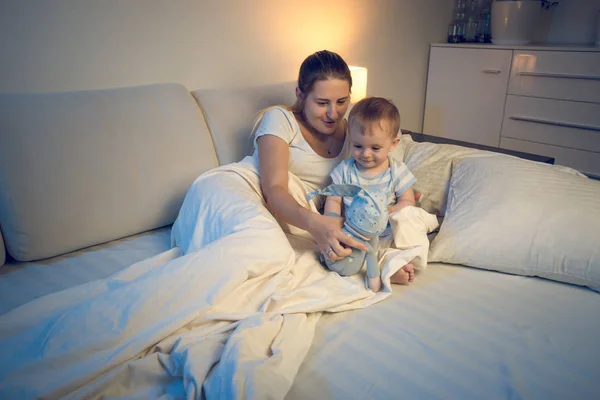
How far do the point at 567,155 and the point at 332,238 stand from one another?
76.1 inches

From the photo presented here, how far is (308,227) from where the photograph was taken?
45.6 inches

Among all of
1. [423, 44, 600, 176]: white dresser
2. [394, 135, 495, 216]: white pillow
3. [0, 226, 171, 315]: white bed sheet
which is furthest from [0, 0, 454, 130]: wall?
[394, 135, 495, 216]: white pillow

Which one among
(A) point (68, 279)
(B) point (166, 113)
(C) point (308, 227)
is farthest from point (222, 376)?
(B) point (166, 113)

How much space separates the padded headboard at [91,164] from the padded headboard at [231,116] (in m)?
0.08

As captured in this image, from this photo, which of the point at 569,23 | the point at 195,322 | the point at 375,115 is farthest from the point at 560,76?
the point at 195,322

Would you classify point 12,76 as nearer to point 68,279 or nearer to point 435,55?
point 68,279

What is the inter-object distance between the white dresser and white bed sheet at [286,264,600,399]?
1.59 meters

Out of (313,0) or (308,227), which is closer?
(308,227)

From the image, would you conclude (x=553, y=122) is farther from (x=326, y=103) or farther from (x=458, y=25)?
(x=326, y=103)

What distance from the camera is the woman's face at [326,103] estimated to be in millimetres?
1343

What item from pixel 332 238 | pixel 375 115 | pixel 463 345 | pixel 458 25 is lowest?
pixel 463 345

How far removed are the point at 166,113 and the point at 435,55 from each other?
1.97 metres

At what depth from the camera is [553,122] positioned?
95.6 inches

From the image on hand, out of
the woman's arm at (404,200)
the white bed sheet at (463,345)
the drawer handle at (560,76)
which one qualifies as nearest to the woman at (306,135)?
the woman's arm at (404,200)
